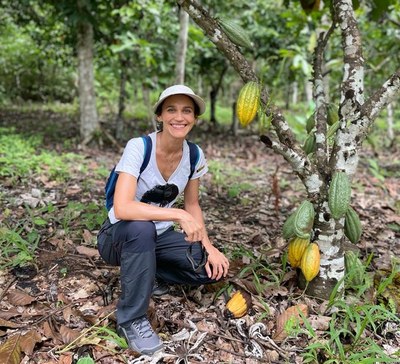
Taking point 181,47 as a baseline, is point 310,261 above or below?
below

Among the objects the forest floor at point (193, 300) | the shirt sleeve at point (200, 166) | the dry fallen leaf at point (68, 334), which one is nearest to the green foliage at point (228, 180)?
the forest floor at point (193, 300)

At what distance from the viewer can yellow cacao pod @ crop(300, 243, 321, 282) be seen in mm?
2160

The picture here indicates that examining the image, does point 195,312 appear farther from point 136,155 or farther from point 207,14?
point 207,14

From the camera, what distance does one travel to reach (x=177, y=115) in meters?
2.09

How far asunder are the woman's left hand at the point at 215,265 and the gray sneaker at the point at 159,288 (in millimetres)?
318

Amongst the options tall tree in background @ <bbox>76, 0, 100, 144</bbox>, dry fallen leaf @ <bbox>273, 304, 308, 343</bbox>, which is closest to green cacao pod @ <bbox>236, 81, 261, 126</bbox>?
dry fallen leaf @ <bbox>273, 304, 308, 343</bbox>

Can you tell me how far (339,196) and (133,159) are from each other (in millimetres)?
980

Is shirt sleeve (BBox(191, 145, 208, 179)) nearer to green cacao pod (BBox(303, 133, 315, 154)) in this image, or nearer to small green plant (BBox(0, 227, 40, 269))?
green cacao pod (BBox(303, 133, 315, 154))

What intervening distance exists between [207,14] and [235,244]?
153 centimetres

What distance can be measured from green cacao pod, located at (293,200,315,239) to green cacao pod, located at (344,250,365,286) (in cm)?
36

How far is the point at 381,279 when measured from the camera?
2.48 m

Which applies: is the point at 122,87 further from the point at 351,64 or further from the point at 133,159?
the point at 351,64

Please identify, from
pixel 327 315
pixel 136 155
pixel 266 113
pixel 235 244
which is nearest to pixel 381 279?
pixel 327 315

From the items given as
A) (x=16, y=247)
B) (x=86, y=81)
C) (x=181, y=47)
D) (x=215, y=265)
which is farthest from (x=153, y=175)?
(x=86, y=81)
